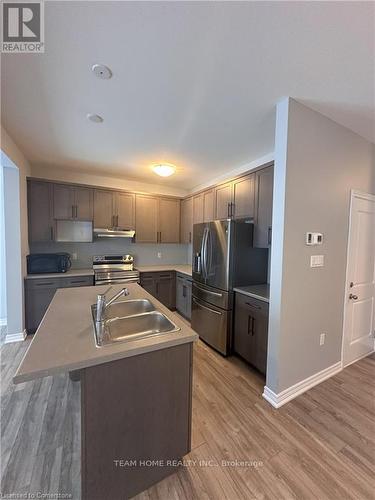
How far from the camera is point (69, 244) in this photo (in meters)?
3.86

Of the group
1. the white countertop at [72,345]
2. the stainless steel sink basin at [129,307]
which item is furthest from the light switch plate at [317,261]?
the stainless steel sink basin at [129,307]

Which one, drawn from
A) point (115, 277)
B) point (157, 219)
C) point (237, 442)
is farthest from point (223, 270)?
point (157, 219)

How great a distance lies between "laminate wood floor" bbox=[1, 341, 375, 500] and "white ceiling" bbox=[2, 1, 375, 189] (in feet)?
8.80

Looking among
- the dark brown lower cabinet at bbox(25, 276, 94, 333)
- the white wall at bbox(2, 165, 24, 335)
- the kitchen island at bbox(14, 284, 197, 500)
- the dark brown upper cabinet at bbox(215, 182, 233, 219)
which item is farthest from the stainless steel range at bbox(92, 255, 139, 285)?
the kitchen island at bbox(14, 284, 197, 500)

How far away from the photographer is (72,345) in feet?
3.73

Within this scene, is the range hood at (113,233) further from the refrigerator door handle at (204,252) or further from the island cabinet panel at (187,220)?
the refrigerator door handle at (204,252)

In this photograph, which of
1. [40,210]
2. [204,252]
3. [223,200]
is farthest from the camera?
[40,210]

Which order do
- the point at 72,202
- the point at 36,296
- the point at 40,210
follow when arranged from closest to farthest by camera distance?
the point at 36,296, the point at 40,210, the point at 72,202

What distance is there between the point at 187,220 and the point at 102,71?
9.97ft

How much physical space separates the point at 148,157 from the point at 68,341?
2.68m

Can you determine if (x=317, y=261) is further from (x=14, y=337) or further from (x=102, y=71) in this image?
(x=14, y=337)

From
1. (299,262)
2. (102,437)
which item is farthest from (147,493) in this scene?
(299,262)

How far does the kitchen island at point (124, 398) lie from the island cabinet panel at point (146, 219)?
290 cm

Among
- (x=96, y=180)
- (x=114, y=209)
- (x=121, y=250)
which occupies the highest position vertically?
(x=96, y=180)
